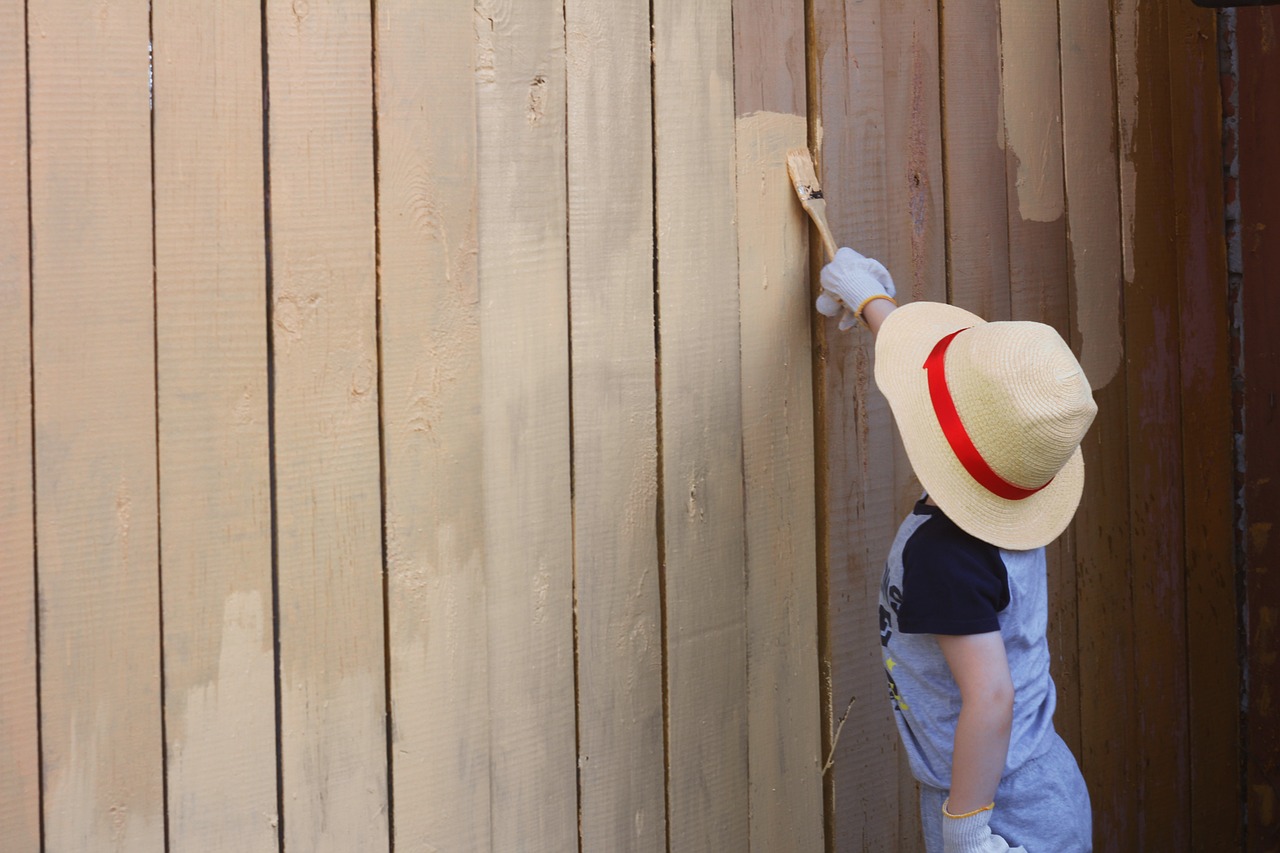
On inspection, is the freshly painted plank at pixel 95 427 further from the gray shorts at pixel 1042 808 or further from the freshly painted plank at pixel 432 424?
the gray shorts at pixel 1042 808

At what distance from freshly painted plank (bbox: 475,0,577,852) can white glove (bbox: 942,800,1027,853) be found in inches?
21.0

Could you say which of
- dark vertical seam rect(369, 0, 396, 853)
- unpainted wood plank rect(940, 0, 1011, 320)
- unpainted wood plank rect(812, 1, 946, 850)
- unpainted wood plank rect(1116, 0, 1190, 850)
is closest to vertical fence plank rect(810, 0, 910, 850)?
unpainted wood plank rect(812, 1, 946, 850)

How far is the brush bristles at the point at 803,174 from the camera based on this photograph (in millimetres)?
1981

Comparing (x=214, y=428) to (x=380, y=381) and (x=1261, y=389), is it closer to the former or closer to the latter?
(x=380, y=381)

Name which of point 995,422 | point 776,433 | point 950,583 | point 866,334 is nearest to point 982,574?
point 950,583

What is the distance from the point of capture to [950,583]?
1.59 meters

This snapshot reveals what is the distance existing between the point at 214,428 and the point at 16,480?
224mm

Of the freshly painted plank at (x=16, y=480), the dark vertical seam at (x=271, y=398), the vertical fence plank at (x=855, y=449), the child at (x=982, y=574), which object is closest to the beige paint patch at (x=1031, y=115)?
the vertical fence plank at (x=855, y=449)

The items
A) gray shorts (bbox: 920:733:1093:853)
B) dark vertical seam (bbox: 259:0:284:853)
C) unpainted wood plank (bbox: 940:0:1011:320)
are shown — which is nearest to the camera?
dark vertical seam (bbox: 259:0:284:853)

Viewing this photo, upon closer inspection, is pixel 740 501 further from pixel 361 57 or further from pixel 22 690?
pixel 22 690

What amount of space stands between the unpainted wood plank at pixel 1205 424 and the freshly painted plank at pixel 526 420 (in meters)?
1.43

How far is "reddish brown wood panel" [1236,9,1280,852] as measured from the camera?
2539mm

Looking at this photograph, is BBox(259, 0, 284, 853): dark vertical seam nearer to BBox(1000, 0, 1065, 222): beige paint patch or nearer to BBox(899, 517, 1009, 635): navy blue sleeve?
BBox(899, 517, 1009, 635): navy blue sleeve

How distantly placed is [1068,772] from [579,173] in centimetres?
111
